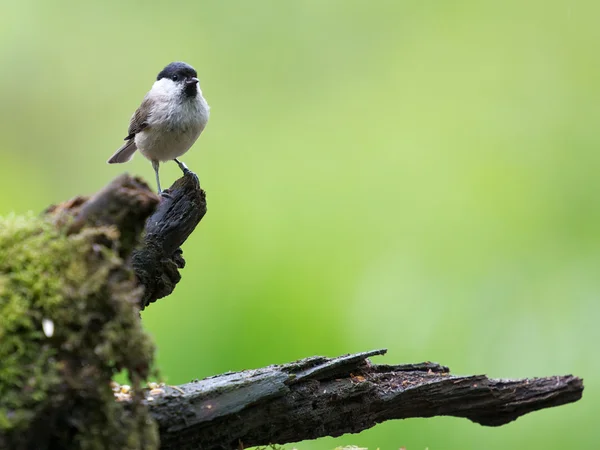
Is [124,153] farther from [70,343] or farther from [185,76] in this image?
[70,343]

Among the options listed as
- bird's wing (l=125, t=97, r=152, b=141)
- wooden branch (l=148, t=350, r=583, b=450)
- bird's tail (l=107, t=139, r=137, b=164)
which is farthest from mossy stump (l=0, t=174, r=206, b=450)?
bird's tail (l=107, t=139, r=137, b=164)

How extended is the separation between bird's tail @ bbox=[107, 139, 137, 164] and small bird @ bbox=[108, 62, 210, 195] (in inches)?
12.3

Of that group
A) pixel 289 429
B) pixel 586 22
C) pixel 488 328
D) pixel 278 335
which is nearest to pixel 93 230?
pixel 289 429

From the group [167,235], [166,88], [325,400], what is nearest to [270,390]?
[325,400]

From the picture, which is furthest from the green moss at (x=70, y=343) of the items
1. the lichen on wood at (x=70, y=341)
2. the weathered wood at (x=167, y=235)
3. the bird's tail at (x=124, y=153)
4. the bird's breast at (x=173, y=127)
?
the bird's tail at (x=124, y=153)

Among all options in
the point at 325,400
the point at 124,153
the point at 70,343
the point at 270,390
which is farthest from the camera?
the point at 124,153

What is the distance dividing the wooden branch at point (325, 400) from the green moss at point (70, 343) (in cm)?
22

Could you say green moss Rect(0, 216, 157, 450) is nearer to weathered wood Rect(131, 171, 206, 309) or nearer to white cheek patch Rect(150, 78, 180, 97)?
weathered wood Rect(131, 171, 206, 309)

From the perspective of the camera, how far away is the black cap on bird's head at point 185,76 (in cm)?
312

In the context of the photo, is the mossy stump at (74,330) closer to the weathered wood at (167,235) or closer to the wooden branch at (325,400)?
the wooden branch at (325,400)

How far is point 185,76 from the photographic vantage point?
3160 millimetres

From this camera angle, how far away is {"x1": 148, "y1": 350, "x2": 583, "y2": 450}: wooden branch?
1.62 m

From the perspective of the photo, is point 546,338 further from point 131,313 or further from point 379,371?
point 131,313

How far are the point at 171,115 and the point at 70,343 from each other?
6.33 feet
